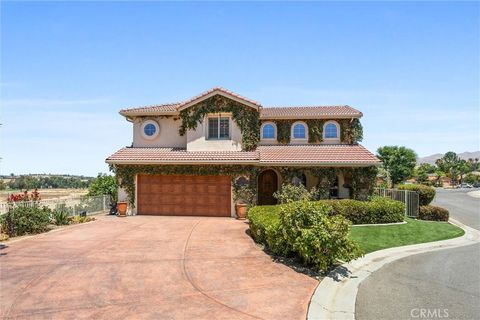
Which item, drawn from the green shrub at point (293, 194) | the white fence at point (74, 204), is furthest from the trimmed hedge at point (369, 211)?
the white fence at point (74, 204)

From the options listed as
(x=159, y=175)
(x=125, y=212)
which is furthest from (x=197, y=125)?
(x=125, y=212)

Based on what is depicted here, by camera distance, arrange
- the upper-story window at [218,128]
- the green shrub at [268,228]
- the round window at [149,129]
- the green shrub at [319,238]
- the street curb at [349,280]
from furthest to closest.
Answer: the round window at [149,129] → the upper-story window at [218,128] → the green shrub at [268,228] → the green shrub at [319,238] → the street curb at [349,280]

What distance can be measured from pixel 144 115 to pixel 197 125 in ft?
14.3

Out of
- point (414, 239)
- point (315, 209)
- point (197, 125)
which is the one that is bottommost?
point (414, 239)

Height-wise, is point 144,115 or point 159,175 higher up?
point 144,115

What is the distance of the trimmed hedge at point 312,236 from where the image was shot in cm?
987

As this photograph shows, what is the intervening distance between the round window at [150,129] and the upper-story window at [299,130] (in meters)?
10.1

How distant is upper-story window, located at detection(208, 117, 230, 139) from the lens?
71.2ft

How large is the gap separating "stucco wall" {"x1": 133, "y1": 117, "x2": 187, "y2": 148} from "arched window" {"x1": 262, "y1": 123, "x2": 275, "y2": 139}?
5954mm

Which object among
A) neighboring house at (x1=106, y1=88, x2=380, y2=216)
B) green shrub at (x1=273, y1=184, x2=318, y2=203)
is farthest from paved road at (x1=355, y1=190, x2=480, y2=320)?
neighboring house at (x1=106, y1=88, x2=380, y2=216)

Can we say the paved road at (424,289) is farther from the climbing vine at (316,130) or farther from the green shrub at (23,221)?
the green shrub at (23,221)

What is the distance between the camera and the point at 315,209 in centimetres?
1064

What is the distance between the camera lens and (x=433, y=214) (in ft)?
66.6

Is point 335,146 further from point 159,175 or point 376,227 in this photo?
point 159,175
